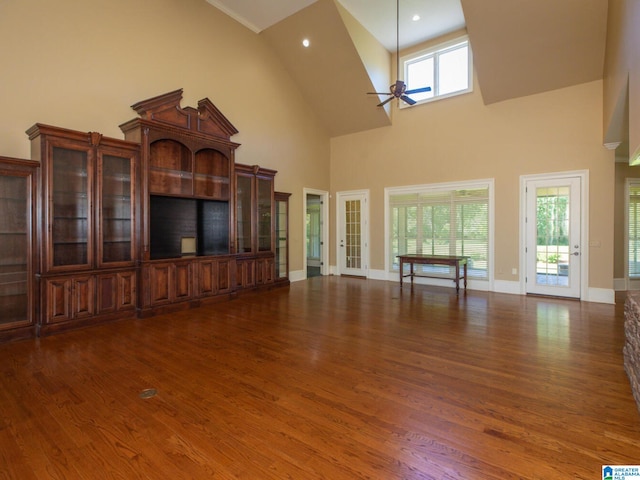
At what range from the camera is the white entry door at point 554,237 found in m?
6.18

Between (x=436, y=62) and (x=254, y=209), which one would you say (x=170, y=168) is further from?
(x=436, y=62)

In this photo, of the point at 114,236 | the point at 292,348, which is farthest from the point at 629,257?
the point at 114,236

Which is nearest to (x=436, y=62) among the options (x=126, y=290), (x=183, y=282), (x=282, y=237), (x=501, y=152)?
(x=501, y=152)

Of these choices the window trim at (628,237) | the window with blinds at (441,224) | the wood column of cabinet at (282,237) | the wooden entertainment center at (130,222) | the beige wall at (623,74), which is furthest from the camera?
the wood column of cabinet at (282,237)

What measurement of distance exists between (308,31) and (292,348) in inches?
259

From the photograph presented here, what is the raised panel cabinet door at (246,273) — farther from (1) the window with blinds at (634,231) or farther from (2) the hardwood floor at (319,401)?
(1) the window with blinds at (634,231)

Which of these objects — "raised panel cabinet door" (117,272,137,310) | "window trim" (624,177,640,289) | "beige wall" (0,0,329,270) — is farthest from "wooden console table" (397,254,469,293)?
"raised panel cabinet door" (117,272,137,310)

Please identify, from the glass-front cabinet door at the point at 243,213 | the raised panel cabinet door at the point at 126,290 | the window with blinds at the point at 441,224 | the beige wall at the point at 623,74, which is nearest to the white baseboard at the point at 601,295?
the window with blinds at the point at 441,224

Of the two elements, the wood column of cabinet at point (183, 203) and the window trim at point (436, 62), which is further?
the window trim at point (436, 62)

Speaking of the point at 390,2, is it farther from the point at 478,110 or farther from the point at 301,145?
the point at 301,145

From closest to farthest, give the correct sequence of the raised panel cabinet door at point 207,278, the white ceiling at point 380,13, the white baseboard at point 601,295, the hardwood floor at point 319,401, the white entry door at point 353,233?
the hardwood floor at point 319,401, the raised panel cabinet door at point 207,278, the white baseboard at point 601,295, the white ceiling at point 380,13, the white entry door at point 353,233

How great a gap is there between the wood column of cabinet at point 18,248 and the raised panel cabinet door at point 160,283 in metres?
1.36

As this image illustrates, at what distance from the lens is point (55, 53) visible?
446 centimetres

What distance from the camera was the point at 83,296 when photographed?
4395 millimetres
